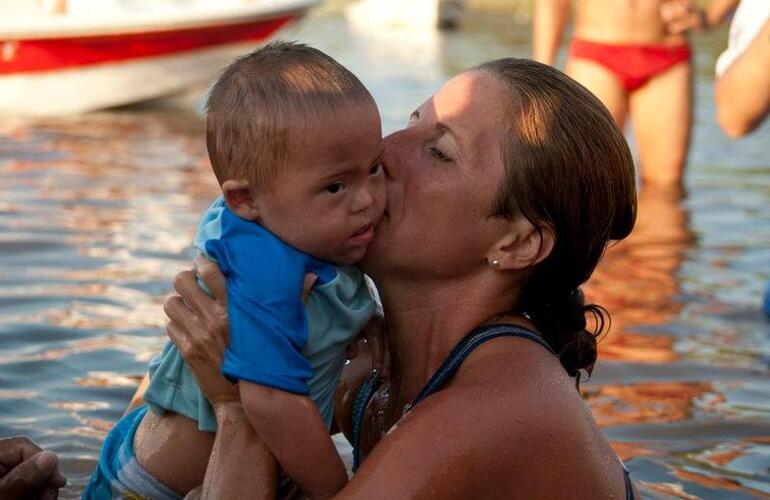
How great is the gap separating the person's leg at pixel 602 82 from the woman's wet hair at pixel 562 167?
16.6 feet

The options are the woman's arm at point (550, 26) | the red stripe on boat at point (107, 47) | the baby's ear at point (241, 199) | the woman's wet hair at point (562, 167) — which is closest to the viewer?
the baby's ear at point (241, 199)

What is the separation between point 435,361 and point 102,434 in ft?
6.23

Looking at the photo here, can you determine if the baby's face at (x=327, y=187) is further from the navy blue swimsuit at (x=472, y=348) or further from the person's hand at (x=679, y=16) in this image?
the person's hand at (x=679, y=16)

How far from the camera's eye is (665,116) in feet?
26.8

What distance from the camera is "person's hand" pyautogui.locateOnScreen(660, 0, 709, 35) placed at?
→ 26.0ft

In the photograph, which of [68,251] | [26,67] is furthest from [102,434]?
[26,67]

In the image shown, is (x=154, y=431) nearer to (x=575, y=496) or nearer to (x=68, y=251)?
(x=575, y=496)

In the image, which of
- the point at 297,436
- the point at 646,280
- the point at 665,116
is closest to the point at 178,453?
the point at 297,436

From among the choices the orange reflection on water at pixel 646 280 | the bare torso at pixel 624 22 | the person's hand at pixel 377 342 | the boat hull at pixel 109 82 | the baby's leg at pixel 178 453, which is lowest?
the boat hull at pixel 109 82

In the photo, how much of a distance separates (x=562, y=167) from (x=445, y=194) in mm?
242

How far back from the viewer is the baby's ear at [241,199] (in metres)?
2.70

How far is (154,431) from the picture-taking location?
2.95 meters

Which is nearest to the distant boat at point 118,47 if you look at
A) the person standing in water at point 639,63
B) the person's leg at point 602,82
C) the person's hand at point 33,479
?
the person standing in water at point 639,63

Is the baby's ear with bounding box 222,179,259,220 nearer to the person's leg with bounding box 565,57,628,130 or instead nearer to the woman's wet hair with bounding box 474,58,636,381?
the woman's wet hair with bounding box 474,58,636,381
